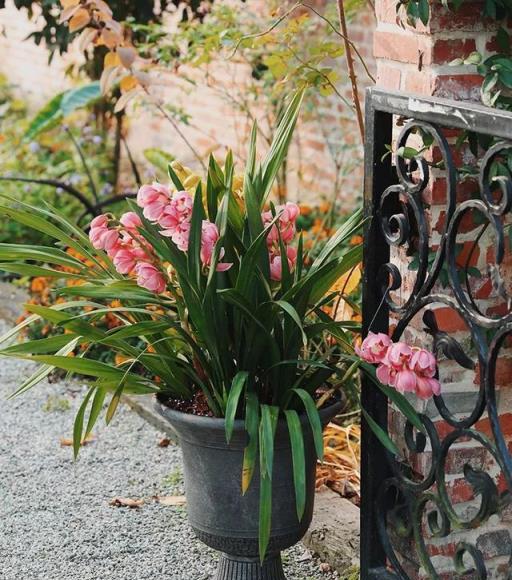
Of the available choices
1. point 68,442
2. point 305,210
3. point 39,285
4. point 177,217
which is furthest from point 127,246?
point 305,210

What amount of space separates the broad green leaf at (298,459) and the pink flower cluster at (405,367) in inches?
8.6

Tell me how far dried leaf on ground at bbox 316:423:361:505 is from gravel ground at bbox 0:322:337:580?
32cm

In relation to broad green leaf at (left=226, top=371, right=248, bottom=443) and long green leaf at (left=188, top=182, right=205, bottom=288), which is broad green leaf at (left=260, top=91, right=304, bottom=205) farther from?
broad green leaf at (left=226, top=371, right=248, bottom=443)

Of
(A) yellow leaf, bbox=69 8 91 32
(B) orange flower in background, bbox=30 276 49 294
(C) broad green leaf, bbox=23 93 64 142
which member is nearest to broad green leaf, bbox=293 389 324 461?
(A) yellow leaf, bbox=69 8 91 32

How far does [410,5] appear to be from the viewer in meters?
2.45

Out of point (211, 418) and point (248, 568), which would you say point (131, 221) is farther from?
point (248, 568)

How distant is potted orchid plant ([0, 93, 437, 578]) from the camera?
2467mm

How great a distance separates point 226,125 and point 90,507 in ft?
12.8

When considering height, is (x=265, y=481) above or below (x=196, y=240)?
below

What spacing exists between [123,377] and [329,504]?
3.50 feet

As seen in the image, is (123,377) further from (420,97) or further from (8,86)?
(8,86)

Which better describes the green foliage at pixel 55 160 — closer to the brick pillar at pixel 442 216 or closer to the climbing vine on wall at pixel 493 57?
the brick pillar at pixel 442 216

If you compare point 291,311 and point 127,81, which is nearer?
point 291,311

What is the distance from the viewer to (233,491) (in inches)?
103
